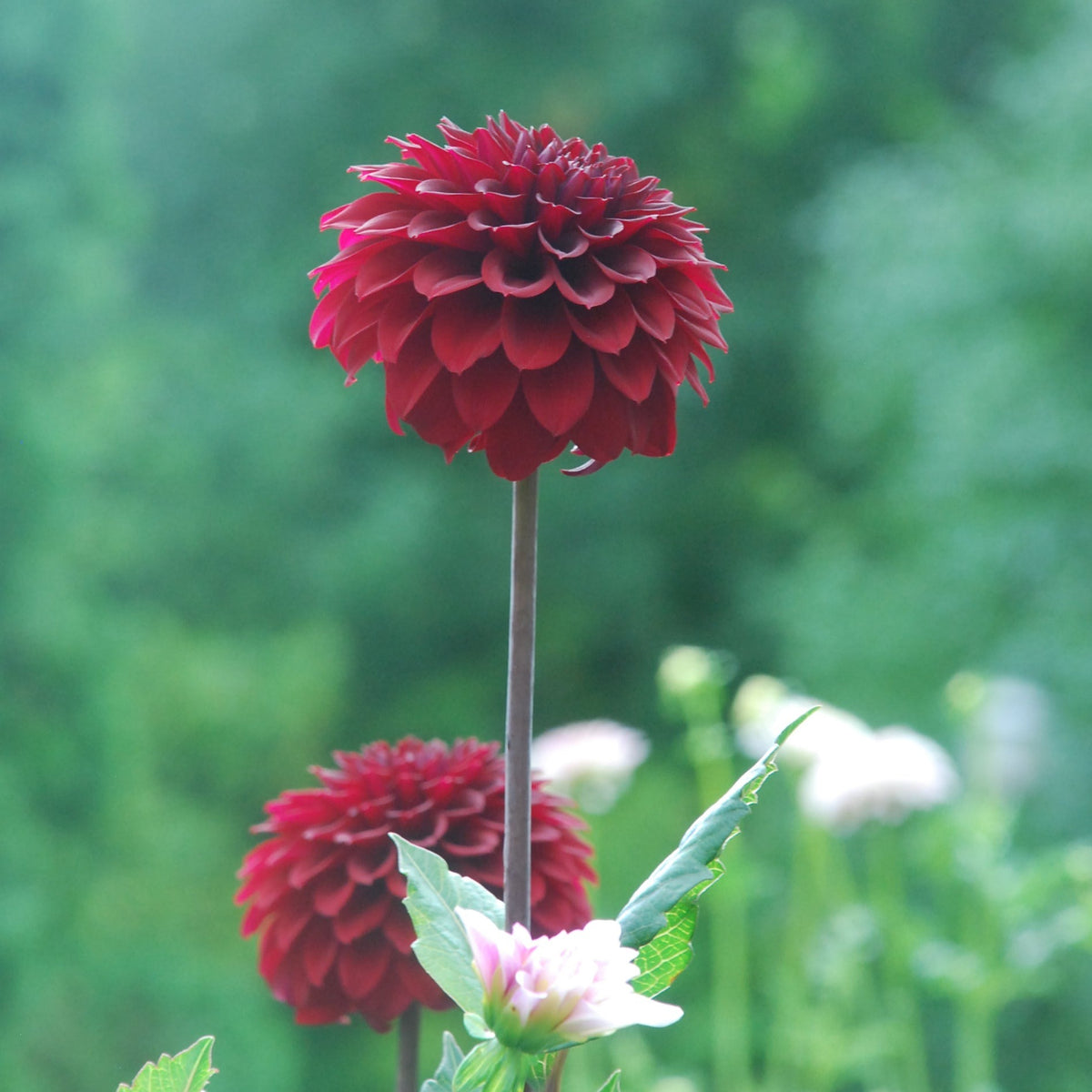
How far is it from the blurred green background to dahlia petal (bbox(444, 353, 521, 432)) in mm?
1376

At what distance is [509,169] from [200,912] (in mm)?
1980

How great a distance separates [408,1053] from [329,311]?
199 millimetres

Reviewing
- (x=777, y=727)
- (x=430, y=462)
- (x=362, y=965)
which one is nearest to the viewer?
(x=362, y=965)

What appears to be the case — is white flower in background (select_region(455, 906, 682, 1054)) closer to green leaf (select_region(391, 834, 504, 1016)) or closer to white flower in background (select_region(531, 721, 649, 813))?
green leaf (select_region(391, 834, 504, 1016))

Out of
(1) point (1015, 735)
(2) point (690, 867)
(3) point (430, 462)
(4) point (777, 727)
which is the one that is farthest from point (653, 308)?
(3) point (430, 462)

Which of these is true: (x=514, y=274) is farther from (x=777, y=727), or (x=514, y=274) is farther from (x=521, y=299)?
(x=777, y=727)

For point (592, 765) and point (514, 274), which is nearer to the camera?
point (514, 274)

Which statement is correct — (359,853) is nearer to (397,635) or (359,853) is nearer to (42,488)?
(42,488)

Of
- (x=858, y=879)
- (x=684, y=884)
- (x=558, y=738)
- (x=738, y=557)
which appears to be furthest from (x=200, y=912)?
(x=684, y=884)

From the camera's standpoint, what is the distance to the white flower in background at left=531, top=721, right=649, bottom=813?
0.87m


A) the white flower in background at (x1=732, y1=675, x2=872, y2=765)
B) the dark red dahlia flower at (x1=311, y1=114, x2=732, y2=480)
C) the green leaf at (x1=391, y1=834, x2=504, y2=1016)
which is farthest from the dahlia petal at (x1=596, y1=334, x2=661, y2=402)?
the white flower in background at (x1=732, y1=675, x2=872, y2=765)

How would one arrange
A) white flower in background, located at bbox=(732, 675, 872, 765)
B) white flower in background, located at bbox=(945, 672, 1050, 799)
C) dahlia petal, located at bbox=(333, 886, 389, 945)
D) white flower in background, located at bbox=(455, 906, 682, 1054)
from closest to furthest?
white flower in background, located at bbox=(455, 906, 682, 1054) < dahlia petal, located at bbox=(333, 886, 389, 945) < white flower in background, located at bbox=(732, 675, 872, 765) < white flower in background, located at bbox=(945, 672, 1050, 799)

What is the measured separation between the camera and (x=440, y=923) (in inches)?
11.4

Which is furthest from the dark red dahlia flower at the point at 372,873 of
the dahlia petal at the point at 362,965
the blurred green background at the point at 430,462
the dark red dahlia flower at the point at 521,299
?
the blurred green background at the point at 430,462
